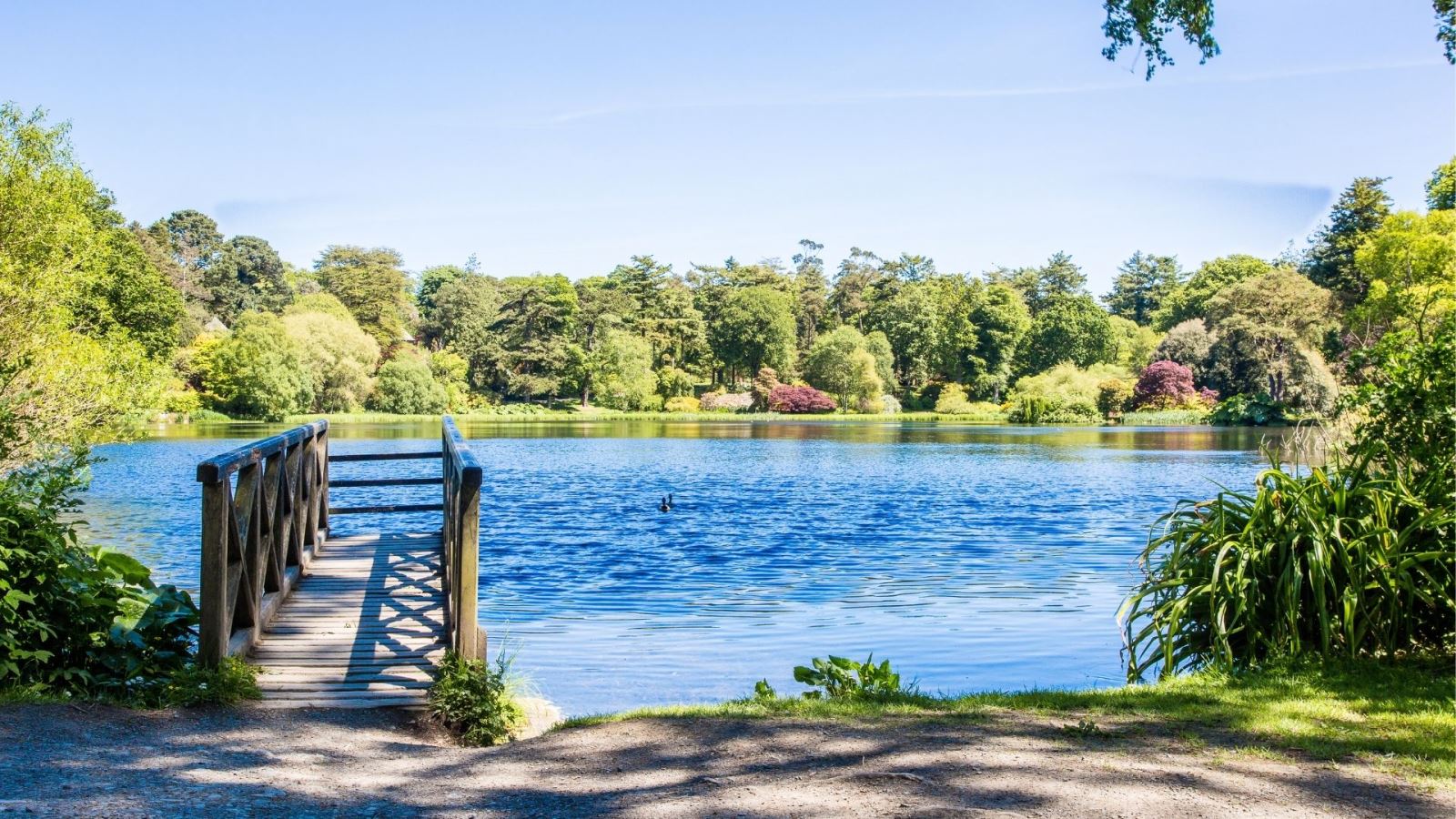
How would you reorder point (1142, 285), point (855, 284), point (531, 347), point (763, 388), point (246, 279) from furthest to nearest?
point (1142, 285) → point (855, 284) → point (246, 279) → point (531, 347) → point (763, 388)

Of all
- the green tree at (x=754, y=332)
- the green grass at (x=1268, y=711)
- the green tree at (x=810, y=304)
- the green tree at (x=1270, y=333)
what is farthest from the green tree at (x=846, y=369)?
the green grass at (x=1268, y=711)

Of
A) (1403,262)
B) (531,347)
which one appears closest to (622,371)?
(531,347)

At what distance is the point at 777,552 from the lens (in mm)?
15695

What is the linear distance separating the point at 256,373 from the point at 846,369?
3750cm

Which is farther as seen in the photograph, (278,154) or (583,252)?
(583,252)

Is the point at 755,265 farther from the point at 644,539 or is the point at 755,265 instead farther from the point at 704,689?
the point at 704,689

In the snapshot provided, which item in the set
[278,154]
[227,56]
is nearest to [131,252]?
[227,56]

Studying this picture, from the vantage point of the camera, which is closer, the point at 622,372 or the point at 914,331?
the point at 622,372

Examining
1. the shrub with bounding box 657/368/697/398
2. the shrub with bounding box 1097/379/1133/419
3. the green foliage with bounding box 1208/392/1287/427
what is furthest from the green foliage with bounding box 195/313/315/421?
the green foliage with bounding box 1208/392/1287/427

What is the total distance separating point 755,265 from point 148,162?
59.5 metres

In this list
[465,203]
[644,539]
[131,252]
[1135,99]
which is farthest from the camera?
[465,203]

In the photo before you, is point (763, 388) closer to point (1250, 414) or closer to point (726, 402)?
point (726, 402)

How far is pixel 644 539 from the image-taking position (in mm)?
17094

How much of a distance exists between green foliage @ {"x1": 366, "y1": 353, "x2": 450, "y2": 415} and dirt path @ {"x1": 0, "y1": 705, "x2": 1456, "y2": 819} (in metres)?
Answer: 62.7
